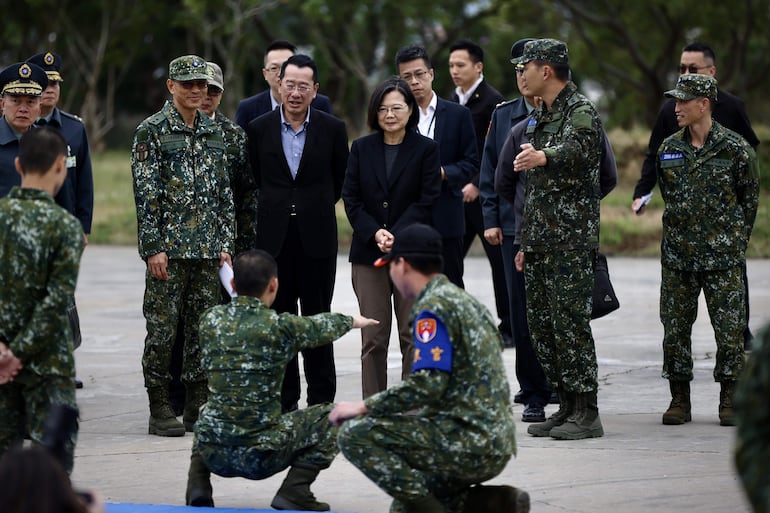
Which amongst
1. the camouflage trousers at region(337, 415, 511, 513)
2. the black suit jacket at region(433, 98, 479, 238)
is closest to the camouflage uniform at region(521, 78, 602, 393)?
the black suit jacket at region(433, 98, 479, 238)

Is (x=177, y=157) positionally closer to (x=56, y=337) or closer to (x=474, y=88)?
(x=56, y=337)

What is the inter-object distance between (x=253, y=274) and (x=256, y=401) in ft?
1.85

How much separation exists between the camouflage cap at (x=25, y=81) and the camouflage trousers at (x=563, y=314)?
2.88 m

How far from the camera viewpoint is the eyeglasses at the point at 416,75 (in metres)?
8.59

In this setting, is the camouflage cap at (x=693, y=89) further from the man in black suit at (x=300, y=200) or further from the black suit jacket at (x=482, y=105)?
the black suit jacket at (x=482, y=105)

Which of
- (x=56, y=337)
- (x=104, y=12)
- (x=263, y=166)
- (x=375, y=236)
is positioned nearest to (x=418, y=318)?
(x=56, y=337)

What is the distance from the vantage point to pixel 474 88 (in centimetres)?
980

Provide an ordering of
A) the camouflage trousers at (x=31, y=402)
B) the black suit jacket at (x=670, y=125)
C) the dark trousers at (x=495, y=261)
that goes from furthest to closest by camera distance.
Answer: the dark trousers at (x=495, y=261) → the black suit jacket at (x=670, y=125) → the camouflage trousers at (x=31, y=402)

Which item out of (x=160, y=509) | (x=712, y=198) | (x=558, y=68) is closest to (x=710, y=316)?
(x=712, y=198)

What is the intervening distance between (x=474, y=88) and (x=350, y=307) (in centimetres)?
386

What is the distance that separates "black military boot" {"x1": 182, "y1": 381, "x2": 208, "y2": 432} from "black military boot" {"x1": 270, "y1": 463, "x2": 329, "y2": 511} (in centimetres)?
184

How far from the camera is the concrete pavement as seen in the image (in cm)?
610

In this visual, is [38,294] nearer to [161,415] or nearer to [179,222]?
[179,222]

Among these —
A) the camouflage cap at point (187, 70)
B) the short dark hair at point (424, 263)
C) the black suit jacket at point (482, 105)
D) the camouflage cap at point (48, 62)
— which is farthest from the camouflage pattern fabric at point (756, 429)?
the black suit jacket at point (482, 105)
